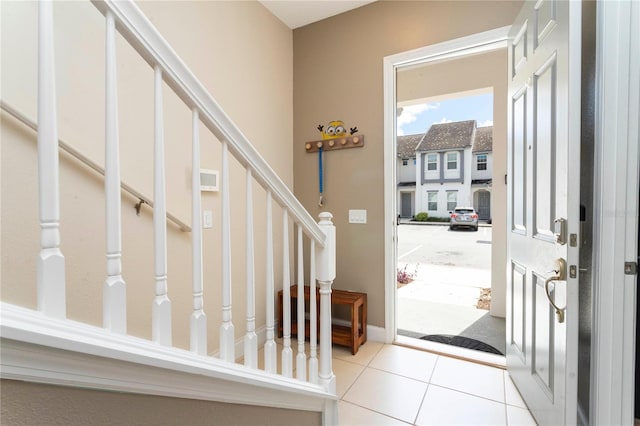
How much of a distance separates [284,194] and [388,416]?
1446 millimetres

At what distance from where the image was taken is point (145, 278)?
62.9 inches

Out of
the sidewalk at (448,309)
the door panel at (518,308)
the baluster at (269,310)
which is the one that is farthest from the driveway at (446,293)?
the baluster at (269,310)

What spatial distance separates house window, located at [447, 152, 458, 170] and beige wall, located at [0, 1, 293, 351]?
1316 cm

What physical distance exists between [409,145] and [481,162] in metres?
3.87

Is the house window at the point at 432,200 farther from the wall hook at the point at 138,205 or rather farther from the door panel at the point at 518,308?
the wall hook at the point at 138,205

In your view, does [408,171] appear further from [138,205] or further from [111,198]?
[111,198]

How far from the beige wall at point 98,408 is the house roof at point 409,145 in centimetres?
1572

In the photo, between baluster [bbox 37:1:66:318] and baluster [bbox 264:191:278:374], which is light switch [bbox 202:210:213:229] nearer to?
baluster [bbox 264:191:278:374]

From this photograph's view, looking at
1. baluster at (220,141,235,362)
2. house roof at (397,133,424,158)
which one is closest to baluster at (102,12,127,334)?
baluster at (220,141,235,362)

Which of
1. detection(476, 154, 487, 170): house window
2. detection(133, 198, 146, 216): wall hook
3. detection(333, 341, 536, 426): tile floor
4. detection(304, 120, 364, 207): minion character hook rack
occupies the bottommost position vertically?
detection(333, 341, 536, 426): tile floor

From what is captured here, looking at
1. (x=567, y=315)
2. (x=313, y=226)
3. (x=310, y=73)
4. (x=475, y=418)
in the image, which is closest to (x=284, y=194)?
(x=313, y=226)

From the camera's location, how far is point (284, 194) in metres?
1.20

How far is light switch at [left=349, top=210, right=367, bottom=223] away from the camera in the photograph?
2.58 meters

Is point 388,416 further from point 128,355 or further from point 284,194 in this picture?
point 128,355
